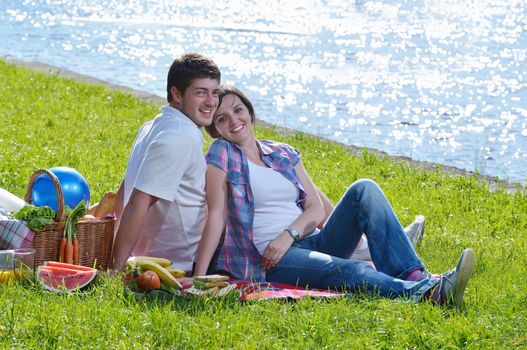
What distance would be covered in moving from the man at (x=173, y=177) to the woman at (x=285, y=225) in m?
0.17

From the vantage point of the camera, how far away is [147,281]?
17.6 ft

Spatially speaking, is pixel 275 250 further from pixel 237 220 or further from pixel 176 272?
pixel 176 272

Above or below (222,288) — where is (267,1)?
above

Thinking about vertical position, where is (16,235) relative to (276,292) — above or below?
above

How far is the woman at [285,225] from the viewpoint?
5.69 m

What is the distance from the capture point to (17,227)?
219 inches

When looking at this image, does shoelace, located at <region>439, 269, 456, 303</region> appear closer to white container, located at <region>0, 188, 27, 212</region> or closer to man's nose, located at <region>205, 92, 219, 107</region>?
man's nose, located at <region>205, 92, 219, 107</region>

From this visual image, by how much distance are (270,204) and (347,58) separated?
51.7ft

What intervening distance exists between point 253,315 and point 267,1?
31.6 metres

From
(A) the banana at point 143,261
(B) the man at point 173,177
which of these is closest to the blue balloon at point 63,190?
(B) the man at point 173,177

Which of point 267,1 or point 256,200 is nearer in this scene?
point 256,200

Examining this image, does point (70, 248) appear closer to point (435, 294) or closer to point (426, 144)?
point (435, 294)

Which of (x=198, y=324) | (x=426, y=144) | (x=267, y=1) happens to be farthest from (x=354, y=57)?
(x=198, y=324)

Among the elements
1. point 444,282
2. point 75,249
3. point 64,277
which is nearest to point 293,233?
point 444,282
